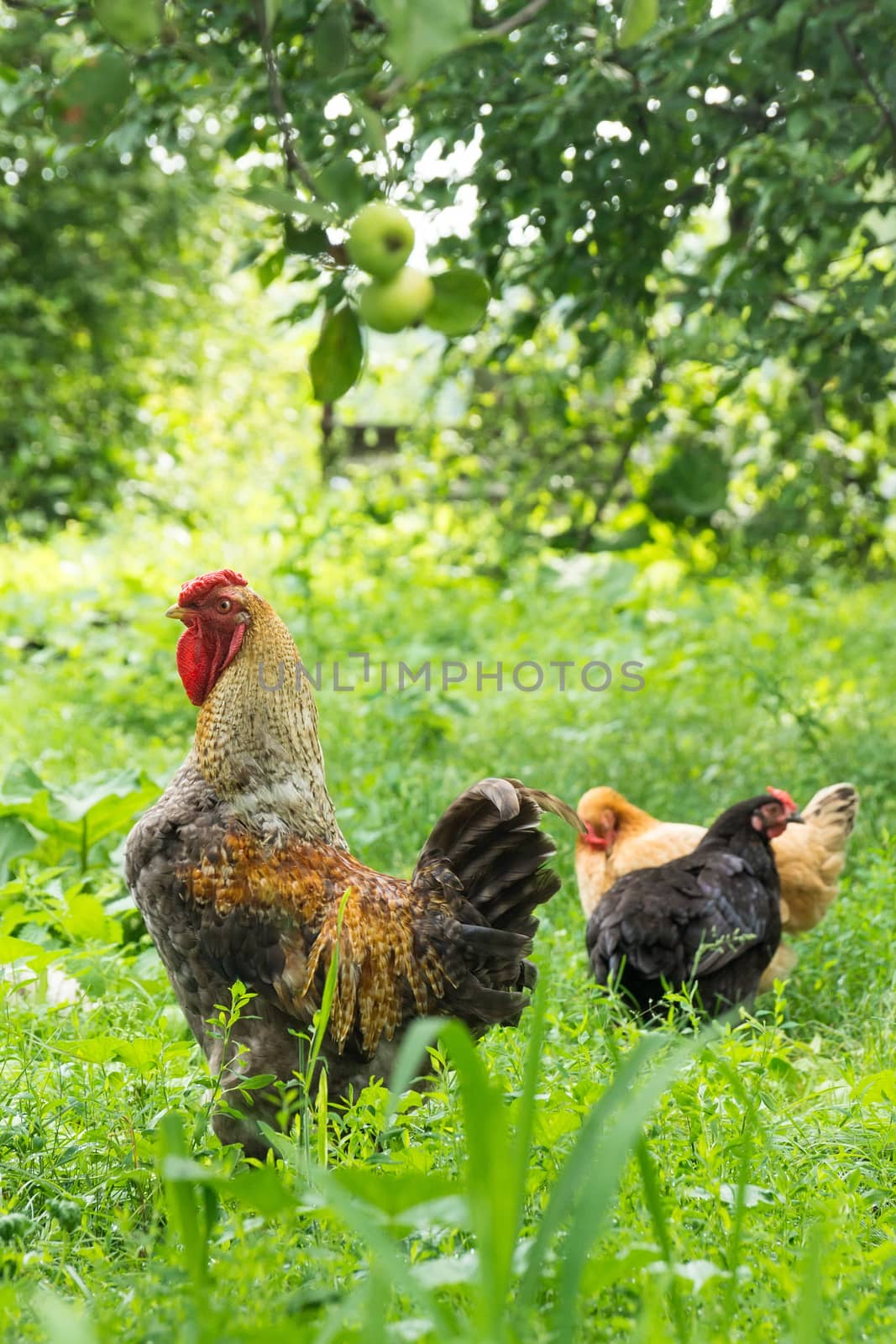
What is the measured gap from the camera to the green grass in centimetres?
128

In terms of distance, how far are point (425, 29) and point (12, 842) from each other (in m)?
3.12

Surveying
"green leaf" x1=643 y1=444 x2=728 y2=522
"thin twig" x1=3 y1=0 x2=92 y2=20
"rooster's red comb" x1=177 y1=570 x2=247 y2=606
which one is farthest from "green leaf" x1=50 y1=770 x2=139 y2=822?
"green leaf" x1=643 y1=444 x2=728 y2=522

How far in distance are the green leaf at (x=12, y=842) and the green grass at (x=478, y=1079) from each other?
0.05 feet

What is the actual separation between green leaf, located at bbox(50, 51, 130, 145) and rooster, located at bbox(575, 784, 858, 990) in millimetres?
2700

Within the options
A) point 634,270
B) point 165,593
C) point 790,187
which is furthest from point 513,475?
point 790,187

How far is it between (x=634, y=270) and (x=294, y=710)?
7.09 ft

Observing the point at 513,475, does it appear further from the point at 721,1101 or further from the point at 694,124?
the point at 721,1101

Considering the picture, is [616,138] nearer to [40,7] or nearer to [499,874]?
[499,874]

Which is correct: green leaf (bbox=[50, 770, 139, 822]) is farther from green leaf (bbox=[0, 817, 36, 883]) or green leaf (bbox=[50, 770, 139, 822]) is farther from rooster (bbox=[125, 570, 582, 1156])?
rooster (bbox=[125, 570, 582, 1156])

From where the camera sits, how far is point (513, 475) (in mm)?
8750

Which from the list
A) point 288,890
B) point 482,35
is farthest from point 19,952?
point 482,35

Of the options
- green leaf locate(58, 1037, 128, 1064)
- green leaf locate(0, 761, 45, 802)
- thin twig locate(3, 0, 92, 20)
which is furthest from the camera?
green leaf locate(0, 761, 45, 802)

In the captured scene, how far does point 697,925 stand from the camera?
2996 mm

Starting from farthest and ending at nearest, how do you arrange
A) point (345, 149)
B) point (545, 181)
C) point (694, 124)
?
point (545, 181)
point (694, 124)
point (345, 149)
